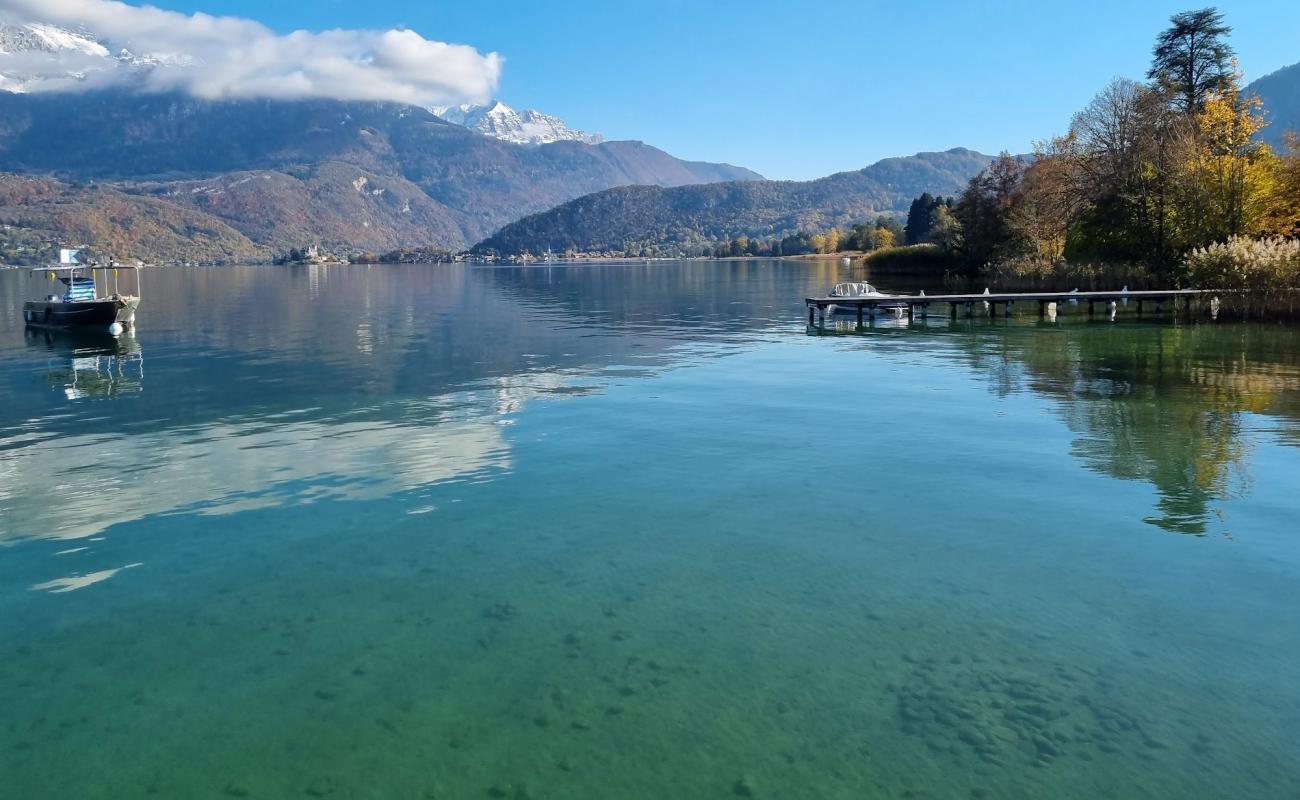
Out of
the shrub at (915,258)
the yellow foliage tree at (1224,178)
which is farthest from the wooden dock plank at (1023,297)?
the shrub at (915,258)

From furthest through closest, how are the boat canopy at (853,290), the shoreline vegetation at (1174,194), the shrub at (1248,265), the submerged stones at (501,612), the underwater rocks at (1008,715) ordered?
the boat canopy at (853,290) → the shoreline vegetation at (1174,194) → the shrub at (1248,265) → the submerged stones at (501,612) → the underwater rocks at (1008,715)

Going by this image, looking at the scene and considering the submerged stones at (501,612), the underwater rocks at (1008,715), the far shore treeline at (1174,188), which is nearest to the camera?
the underwater rocks at (1008,715)

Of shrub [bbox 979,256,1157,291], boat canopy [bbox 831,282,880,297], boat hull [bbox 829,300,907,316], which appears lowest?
boat hull [bbox 829,300,907,316]

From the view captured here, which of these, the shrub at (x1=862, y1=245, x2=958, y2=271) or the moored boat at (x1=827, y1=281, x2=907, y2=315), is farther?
the shrub at (x1=862, y1=245, x2=958, y2=271)

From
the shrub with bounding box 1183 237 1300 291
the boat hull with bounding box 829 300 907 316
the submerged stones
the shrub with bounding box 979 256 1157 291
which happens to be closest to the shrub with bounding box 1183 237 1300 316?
the shrub with bounding box 1183 237 1300 291

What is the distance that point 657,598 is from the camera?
12.4 meters

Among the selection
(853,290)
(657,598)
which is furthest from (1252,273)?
(657,598)

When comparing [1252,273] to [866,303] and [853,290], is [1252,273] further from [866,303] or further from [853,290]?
[853,290]

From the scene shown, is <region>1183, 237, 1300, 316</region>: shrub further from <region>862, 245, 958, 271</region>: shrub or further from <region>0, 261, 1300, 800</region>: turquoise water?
<region>862, 245, 958, 271</region>: shrub

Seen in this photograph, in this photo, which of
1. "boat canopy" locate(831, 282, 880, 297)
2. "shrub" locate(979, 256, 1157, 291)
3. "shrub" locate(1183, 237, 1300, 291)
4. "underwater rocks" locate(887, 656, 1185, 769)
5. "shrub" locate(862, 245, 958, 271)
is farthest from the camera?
"shrub" locate(862, 245, 958, 271)

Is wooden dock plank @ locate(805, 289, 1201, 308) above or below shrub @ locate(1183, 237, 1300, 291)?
below

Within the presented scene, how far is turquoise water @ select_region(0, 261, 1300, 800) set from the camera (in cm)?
849

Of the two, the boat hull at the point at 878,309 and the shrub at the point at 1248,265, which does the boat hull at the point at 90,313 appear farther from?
the shrub at the point at 1248,265

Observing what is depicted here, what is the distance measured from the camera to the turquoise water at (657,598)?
334 inches
